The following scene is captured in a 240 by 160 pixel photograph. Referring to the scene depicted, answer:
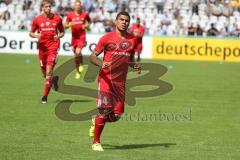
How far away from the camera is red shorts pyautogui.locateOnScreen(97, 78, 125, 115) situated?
10469mm

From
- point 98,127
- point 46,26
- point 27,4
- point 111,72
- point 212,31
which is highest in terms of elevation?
point 111,72

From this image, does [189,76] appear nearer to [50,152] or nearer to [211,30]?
[211,30]

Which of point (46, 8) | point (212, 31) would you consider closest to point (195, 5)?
point (212, 31)

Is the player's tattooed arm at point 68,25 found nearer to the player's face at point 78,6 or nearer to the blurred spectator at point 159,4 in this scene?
the player's face at point 78,6

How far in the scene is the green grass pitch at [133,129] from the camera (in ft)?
33.5

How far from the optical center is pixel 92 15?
3825cm

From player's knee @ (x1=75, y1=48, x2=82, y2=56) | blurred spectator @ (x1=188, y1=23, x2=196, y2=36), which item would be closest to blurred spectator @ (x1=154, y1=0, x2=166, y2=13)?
blurred spectator @ (x1=188, y1=23, x2=196, y2=36)

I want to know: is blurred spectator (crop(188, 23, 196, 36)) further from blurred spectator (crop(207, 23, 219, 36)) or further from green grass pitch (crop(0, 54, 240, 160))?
green grass pitch (crop(0, 54, 240, 160))

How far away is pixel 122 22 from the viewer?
33.9 ft

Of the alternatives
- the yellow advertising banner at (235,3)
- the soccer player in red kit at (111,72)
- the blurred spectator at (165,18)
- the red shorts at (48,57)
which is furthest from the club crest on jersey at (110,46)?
the yellow advertising banner at (235,3)

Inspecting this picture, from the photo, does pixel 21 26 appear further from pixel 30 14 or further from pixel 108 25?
pixel 108 25

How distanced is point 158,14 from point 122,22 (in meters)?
29.0

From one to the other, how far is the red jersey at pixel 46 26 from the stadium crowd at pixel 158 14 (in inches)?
777

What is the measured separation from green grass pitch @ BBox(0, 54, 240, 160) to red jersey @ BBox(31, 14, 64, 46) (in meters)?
1.57
